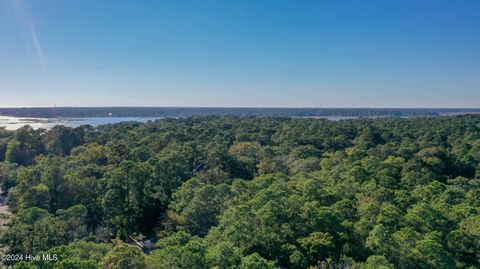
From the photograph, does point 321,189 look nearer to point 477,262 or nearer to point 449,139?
point 477,262

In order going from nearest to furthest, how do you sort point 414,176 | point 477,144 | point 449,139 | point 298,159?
1. point 414,176
2. point 298,159
3. point 477,144
4. point 449,139

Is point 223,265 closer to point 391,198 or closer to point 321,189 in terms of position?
point 321,189

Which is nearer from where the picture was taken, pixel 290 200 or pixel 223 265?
pixel 223 265

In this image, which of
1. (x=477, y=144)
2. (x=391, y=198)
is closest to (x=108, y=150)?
(x=391, y=198)

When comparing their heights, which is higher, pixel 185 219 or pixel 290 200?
pixel 290 200

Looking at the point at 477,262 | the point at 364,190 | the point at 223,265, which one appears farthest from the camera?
the point at 364,190

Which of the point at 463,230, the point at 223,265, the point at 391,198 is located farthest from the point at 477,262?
the point at 223,265
